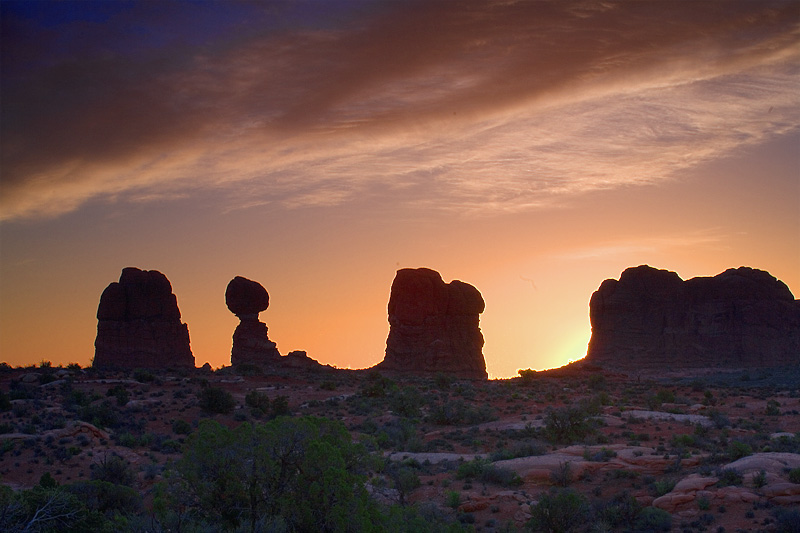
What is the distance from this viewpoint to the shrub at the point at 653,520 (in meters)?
16.4

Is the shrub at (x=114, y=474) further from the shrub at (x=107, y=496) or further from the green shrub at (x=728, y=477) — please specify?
the green shrub at (x=728, y=477)

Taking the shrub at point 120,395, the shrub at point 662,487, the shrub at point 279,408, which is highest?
the shrub at point 120,395

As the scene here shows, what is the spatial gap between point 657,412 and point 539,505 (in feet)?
60.5

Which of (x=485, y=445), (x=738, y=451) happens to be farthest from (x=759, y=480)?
(x=485, y=445)

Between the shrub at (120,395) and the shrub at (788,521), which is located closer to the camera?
the shrub at (788,521)

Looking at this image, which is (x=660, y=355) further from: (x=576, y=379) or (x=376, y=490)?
(x=376, y=490)

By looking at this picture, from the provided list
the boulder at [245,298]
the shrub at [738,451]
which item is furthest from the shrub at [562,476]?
the boulder at [245,298]

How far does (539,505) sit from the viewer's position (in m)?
16.9

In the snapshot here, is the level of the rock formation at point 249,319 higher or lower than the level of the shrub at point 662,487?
higher

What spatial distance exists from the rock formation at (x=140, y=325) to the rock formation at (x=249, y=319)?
4.51 m

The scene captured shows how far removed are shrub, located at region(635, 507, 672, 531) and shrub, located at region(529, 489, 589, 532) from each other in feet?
4.38

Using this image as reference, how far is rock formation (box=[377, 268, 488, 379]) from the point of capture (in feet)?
227

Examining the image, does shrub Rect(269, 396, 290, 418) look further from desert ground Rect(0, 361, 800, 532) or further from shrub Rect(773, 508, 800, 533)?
shrub Rect(773, 508, 800, 533)

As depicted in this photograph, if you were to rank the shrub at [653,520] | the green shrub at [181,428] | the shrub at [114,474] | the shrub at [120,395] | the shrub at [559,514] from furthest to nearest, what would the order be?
the shrub at [120,395]
the green shrub at [181,428]
the shrub at [114,474]
the shrub at [559,514]
the shrub at [653,520]
